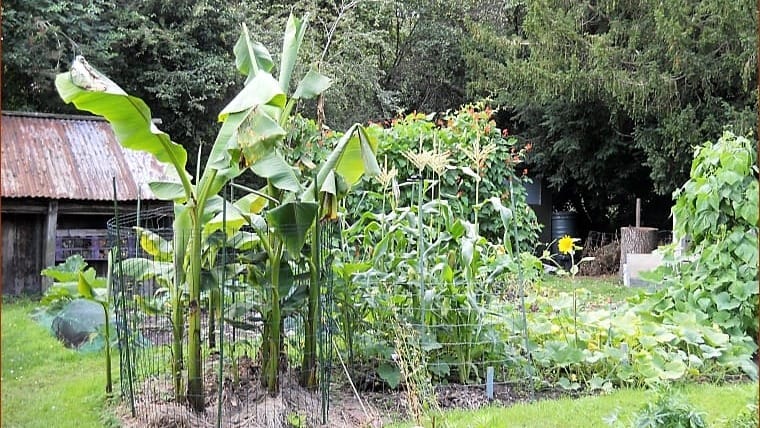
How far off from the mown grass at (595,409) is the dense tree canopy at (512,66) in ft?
16.5

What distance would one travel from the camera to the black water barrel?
422 inches

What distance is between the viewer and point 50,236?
662 centimetres

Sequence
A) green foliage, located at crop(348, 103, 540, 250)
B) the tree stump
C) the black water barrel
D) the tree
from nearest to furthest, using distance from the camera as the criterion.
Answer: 1. green foliage, located at crop(348, 103, 540, 250)
2. the tree
3. the tree stump
4. the black water barrel

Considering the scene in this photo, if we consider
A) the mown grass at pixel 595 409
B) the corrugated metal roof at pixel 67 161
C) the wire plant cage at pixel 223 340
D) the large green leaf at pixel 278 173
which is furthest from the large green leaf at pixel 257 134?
the corrugated metal roof at pixel 67 161

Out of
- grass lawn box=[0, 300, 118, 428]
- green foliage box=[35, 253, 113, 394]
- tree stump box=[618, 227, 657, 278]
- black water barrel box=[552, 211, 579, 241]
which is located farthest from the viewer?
black water barrel box=[552, 211, 579, 241]

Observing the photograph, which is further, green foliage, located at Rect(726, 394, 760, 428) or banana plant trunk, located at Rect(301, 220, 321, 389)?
banana plant trunk, located at Rect(301, 220, 321, 389)

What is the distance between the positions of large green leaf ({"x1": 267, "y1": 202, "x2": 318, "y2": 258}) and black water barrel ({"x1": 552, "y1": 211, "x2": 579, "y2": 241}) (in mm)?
8729

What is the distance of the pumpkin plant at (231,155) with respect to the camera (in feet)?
7.36

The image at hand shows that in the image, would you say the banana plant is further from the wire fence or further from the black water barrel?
the black water barrel

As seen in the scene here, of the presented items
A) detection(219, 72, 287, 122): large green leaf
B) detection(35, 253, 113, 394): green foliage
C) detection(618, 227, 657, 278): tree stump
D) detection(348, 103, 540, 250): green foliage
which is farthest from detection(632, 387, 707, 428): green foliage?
detection(618, 227, 657, 278): tree stump

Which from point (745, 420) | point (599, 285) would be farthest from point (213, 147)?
point (599, 285)

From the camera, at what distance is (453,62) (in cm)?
1144

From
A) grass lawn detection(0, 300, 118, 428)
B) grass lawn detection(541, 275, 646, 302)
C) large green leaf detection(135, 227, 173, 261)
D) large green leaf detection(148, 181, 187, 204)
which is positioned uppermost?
large green leaf detection(148, 181, 187, 204)

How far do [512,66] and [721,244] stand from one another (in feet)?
19.1
